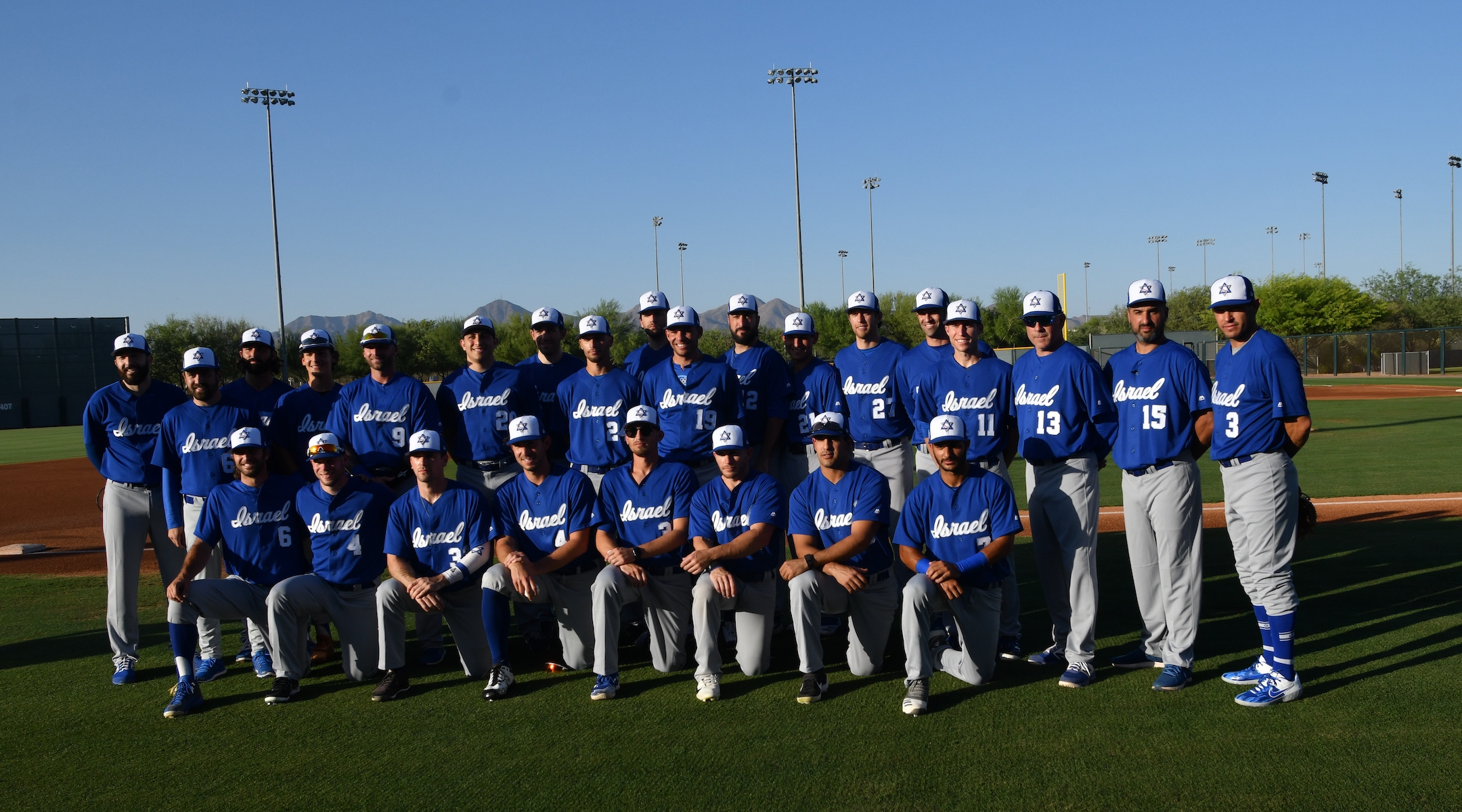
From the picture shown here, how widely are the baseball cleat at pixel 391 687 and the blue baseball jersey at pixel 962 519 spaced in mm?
2861

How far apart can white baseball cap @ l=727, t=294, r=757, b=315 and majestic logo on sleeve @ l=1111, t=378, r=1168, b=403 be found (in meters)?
2.37

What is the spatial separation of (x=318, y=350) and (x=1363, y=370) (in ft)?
170

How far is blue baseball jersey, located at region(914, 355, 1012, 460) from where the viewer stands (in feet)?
18.6

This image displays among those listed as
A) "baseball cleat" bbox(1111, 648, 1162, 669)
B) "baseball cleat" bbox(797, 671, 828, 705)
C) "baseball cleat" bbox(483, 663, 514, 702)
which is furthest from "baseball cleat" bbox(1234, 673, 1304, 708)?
"baseball cleat" bbox(483, 663, 514, 702)

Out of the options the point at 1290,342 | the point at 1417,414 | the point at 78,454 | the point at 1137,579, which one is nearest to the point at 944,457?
the point at 1137,579

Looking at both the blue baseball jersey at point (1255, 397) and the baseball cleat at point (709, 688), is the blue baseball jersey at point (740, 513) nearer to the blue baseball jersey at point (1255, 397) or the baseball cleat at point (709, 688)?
the baseball cleat at point (709, 688)

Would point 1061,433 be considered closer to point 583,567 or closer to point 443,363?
point 583,567

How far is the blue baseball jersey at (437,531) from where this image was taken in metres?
5.55

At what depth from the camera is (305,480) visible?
6160 millimetres

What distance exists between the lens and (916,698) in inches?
187

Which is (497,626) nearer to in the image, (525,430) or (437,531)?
(437,531)

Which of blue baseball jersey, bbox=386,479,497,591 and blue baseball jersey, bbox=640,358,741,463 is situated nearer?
blue baseball jersey, bbox=386,479,497,591

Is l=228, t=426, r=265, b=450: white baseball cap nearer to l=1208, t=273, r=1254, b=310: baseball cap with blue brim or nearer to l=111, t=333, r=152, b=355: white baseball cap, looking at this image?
l=111, t=333, r=152, b=355: white baseball cap

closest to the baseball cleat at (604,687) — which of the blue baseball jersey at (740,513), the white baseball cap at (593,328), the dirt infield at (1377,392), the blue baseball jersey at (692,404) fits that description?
the blue baseball jersey at (740,513)
